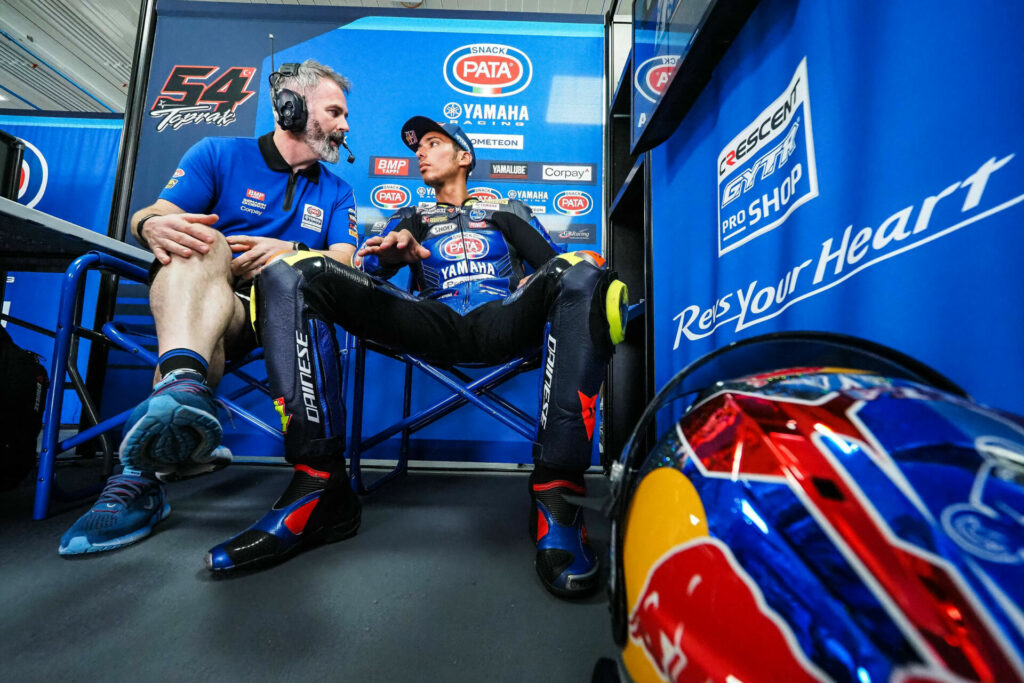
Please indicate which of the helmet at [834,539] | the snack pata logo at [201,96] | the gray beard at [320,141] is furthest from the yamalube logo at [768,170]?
the snack pata logo at [201,96]

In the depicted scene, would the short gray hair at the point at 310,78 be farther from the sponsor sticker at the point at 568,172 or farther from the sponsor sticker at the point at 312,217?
the sponsor sticker at the point at 568,172

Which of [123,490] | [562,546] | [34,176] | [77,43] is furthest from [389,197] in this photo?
[77,43]

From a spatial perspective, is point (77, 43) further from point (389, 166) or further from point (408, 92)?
point (389, 166)

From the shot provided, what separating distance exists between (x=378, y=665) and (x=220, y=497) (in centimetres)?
A: 95

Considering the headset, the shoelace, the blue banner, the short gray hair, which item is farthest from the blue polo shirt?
the blue banner

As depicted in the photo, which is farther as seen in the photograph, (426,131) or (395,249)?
(426,131)

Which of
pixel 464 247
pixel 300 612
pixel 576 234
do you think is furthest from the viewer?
pixel 576 234

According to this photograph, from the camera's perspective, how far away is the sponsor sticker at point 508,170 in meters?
1.87

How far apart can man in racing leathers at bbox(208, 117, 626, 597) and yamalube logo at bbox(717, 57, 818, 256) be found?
0.25 meters

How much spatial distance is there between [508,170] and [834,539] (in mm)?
1879

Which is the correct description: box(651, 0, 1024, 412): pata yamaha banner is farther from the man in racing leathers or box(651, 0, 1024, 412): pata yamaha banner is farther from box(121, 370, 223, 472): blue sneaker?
box(121, 370, 223, 472): blue sneaker

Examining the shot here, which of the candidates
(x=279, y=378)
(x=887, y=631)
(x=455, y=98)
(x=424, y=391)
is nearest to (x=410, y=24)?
(x=455, y=98)

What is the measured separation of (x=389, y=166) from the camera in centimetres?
185

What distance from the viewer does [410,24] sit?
1.93m
